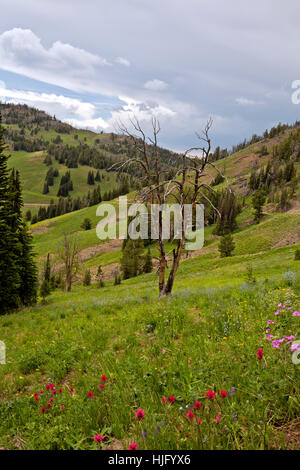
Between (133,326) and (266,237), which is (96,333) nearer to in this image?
(133,326)

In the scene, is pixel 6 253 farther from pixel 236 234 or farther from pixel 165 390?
pixel 236 234

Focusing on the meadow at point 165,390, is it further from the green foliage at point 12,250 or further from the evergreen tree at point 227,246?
the evergreen tree at point 227,246

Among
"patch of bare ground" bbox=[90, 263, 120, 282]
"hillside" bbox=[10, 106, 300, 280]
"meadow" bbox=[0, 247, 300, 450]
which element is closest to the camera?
"meadow" bbox=[0, 247, 300, 450]

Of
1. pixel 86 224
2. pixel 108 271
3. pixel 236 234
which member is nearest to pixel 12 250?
pixel 108 271

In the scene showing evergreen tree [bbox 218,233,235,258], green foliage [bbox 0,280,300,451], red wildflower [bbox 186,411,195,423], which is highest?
red wildflower [bbox 186,411,195,423]

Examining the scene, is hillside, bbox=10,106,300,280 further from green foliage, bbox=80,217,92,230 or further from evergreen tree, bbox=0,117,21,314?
evergreen tree, bbox=0,117,21,314

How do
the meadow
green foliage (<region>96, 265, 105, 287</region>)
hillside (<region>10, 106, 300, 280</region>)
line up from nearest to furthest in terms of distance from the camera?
the meadow, green foliage (<region>96, 265, 105, 287</region>), hillside (<region>10, 106, 300, 280</region>)

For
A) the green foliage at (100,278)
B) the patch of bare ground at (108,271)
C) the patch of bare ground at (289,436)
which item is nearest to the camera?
the patch of bare ground at (289,436)

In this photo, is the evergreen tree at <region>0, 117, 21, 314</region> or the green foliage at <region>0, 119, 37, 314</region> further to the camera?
the green foliage at <region>0, 119, 37, 314</region>

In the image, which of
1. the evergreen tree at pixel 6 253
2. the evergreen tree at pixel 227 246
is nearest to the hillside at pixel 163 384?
the evergreen tree at pixel 6 253

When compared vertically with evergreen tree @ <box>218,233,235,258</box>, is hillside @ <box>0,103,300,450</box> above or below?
above

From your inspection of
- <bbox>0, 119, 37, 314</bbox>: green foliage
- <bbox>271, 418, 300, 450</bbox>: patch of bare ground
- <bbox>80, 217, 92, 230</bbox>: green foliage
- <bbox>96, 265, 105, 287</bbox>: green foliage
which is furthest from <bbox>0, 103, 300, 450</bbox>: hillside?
<bbox>80, 217, 92, 230</bbox>: green foliage

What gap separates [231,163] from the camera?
589 ft
